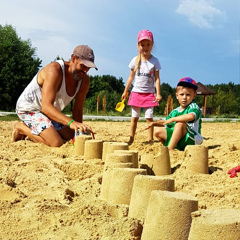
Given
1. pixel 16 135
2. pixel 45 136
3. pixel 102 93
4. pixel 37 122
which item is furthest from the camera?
pixel 102 93

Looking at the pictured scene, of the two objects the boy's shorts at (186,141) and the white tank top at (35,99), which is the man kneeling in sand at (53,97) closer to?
the white tank top at (35,99)

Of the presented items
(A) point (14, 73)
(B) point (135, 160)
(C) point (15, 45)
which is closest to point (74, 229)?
(B) point (135, 160)

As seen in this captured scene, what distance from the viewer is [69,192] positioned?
2621 millimetres

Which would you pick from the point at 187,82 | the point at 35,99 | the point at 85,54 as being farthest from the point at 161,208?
the point at 35,99

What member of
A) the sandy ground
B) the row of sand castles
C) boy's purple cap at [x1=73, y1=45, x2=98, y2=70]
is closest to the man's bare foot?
the sandy ground

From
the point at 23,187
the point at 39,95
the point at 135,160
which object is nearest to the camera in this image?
the point at 23,187

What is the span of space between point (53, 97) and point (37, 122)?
513 mm

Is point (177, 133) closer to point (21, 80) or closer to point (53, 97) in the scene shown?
point (53, 97)

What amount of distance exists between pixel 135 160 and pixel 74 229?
1367 mm

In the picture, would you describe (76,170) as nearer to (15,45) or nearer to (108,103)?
(108,103)

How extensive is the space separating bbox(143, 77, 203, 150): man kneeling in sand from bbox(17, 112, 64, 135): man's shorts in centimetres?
134

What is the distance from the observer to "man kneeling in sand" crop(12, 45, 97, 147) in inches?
175

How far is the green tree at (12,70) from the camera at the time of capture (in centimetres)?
2623

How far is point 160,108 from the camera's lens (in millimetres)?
28125
